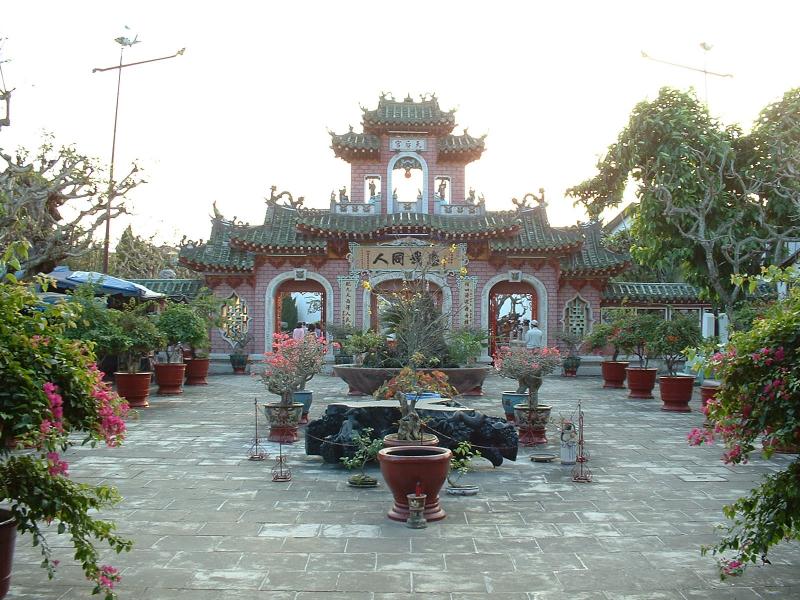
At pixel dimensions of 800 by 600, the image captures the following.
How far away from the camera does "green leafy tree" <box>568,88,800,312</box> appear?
13.3m

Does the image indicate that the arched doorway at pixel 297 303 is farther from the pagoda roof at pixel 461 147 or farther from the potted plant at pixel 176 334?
the potted plant at pixel 176 334

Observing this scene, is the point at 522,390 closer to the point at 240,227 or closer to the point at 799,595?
the point at 799,595

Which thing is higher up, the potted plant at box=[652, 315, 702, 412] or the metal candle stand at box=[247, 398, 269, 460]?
the potted plant at box=[652, 315, 702, 412]

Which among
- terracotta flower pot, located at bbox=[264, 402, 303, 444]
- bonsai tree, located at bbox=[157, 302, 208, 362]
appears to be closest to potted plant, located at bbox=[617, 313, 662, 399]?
terracotta flower pot, located at bbox=[264, 402, 303, 444]

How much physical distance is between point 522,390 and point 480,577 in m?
6.46

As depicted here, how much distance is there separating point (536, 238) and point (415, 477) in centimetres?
1607

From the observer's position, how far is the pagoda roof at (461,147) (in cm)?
2108

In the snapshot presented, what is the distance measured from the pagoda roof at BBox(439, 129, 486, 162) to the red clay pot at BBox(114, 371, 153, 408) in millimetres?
12127

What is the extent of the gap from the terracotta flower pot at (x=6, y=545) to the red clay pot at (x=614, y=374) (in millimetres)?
14115

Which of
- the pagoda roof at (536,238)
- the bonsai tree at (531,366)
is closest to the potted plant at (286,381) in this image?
the bonsai tree at (531,366)

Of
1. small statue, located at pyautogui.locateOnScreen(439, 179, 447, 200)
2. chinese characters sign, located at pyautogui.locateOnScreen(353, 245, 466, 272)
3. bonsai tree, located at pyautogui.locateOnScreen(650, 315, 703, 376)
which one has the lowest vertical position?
bonsai tree, located at pyautogui.locateOnScreen(650, 315, 703, 376)

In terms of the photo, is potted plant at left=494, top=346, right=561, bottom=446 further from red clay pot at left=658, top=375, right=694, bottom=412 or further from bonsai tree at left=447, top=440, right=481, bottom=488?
red clay pot at left=658, top=375, right=694, bottom=412

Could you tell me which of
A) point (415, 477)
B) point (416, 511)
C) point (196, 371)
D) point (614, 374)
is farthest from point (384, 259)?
point (416, 511)

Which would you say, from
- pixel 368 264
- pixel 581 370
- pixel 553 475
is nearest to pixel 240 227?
pixel 368 264
